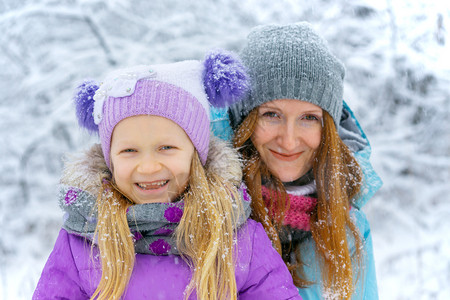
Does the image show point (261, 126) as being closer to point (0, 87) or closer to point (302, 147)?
point (302, 147)

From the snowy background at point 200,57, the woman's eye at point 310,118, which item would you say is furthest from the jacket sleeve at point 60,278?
the snowy background at point 200,57

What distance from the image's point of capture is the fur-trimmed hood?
1.45 metres

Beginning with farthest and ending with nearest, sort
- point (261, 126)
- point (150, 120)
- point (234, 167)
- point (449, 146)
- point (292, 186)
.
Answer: point (449, 146) < point (292, 186) < point (261, 126) < point (234, 167) < point (150, 120)

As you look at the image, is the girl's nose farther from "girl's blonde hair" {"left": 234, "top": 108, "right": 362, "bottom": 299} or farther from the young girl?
"girl's blonde hair" {"left": 234, "top": 108, "right": 362, "bottom": 299}

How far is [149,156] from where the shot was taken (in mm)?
1336

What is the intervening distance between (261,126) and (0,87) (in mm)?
4033

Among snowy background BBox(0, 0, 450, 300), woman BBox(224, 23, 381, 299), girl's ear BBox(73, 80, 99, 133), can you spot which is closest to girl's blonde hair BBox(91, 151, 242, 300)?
girl's ear BBox(73, 80, 99, 133)

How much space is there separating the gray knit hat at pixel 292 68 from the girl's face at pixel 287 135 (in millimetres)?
50

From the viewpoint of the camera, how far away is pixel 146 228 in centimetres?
138

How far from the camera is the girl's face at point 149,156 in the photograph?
4.40 ft

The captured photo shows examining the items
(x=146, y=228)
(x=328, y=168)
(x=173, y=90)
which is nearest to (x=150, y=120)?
(x=173, y=90)

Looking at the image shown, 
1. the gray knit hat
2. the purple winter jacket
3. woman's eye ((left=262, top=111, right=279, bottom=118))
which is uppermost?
the gray knit hat

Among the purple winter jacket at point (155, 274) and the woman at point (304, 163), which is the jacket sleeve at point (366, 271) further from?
the purple winter jacket at point (155, 274)

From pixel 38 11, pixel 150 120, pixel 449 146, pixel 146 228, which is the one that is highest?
pixel 38 11
